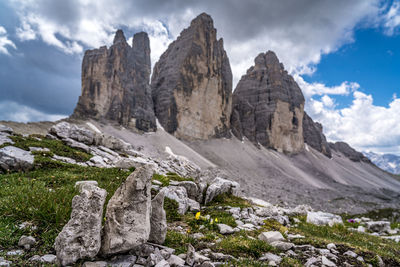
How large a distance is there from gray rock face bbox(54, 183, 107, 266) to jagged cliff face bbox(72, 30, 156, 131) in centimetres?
9470

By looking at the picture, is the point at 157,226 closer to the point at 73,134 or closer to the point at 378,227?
the point at 378,227

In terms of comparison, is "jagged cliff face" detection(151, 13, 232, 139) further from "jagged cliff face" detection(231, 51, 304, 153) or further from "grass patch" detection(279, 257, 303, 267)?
"grass patch" detection(279, 257, 303, 267)

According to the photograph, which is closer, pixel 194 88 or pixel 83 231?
pixel 83 231

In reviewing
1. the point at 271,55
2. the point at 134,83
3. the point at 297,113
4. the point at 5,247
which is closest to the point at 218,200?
the point at 5,247

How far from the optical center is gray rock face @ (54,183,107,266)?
4.00 m

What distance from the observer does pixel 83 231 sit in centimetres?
423

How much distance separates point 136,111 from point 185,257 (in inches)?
3956

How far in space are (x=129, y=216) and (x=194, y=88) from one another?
11192cm

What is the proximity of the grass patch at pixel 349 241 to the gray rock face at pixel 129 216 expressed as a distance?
5.41 m

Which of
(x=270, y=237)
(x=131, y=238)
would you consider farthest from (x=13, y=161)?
(x=270, y=237)

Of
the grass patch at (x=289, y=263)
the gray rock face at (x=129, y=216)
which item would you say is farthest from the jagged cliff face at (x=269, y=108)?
the gray rock face at (x=129, y=216)

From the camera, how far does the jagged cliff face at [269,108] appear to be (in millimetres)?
141500

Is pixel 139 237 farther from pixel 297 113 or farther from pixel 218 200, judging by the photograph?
pixel 297 113

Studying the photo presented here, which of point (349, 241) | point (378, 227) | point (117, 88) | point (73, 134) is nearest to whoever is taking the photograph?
point (349, 241)
